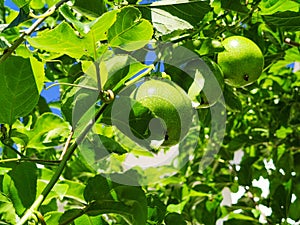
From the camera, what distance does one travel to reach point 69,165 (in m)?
1.89

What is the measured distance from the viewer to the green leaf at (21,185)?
90cm

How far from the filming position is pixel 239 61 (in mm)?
985

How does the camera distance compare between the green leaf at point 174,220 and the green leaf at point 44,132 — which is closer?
the green leaf at point 174,220

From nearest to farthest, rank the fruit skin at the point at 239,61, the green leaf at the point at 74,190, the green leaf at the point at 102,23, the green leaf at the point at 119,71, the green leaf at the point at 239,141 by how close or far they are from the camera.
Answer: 1. the green leaf at the point at 102,23
2. the green leaf at the point at 119,71
3. the fruit skin at the point at 239,61
4. the green leaf at the point at 74,190
5. the green leaf at the point at 239,141

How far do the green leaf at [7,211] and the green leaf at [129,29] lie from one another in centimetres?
34

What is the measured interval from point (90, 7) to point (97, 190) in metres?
0.34

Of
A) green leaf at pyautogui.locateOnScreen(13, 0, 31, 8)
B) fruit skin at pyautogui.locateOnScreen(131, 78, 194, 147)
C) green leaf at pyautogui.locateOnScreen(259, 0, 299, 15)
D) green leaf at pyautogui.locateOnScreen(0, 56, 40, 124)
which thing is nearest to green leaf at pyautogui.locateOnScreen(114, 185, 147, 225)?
fruit skin at pyautogui.locateOnScreen(131, 78, 194, 147)

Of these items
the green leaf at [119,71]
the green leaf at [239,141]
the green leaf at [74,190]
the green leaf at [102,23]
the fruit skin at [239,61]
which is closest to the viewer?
the green leaf at [102,23]

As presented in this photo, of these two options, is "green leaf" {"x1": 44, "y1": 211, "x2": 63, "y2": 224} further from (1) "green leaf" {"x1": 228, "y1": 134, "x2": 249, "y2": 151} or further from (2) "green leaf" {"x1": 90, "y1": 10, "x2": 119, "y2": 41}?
(1) "green leaf" {"x1": 228, "y1": 134, "x2": 249, "y2": 151}

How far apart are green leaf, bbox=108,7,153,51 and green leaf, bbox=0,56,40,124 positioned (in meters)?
0.18

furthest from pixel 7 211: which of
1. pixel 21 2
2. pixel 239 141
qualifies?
pixel 239 141

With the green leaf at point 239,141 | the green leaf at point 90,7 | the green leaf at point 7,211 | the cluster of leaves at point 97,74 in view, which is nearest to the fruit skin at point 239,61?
the cluster of leaves at point 97,74

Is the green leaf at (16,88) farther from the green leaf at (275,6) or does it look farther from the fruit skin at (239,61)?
the green leaf at (275,6)

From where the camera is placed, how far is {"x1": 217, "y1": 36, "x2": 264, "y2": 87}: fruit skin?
99cm
